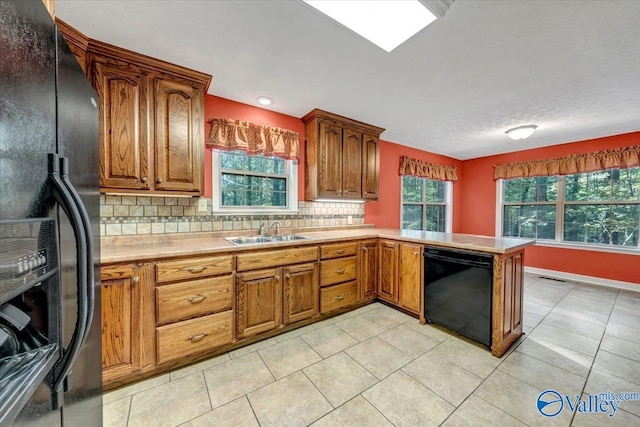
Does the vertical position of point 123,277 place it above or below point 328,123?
below

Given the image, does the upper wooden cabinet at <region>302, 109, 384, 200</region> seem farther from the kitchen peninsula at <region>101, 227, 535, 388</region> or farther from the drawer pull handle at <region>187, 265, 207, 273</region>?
the drawer pull handle at <region>187, 265, 207, 273</region>

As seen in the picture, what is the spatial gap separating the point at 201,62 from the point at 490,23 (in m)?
2.11

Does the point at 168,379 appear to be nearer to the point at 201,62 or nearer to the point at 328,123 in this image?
the point at 201,62

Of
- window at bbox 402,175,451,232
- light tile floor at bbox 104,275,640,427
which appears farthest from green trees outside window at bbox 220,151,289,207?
window at bbox 402,175,451,232

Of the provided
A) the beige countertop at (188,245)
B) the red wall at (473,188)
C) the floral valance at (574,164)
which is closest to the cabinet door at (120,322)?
the beige countertop at (188,245)

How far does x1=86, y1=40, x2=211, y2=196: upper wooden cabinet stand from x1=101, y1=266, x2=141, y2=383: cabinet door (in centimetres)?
71

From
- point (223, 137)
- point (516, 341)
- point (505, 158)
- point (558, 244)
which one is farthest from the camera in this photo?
point (505, 158)

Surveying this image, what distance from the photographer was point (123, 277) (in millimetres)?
1589

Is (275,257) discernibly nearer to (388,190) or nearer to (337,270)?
(337,270)

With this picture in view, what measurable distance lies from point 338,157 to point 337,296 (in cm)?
171

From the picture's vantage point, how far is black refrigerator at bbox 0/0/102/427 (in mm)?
479

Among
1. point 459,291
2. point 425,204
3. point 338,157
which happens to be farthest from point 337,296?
point 425,204

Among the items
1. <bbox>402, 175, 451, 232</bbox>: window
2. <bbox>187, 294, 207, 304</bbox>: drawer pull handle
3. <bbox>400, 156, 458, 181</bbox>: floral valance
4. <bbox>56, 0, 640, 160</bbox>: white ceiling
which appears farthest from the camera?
<bbox>402, 175, 451, 232</bbox>: window

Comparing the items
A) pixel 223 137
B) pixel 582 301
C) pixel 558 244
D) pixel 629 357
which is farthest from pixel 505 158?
pixel 223 137
